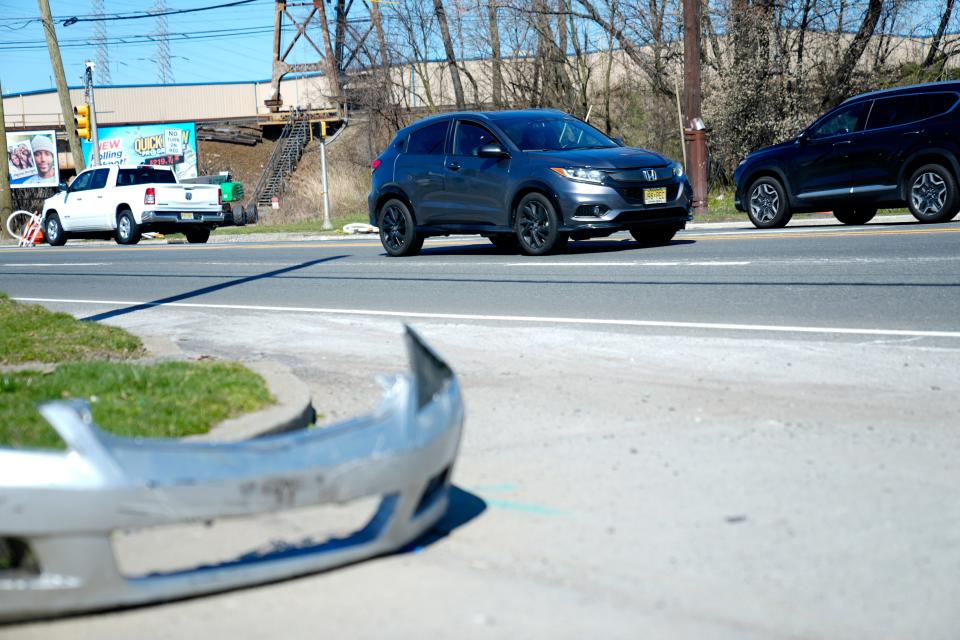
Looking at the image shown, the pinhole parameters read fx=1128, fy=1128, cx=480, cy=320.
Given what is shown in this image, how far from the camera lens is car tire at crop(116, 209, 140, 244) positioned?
25875mm

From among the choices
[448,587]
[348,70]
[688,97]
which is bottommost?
[448,587]

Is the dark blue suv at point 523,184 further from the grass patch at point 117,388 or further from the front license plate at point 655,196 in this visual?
the grass patch at point 117,388

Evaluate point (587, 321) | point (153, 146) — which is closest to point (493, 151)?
point (587, 321)

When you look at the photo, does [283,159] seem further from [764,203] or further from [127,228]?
[764,203]

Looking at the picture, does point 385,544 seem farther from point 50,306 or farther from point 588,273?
point 50,306

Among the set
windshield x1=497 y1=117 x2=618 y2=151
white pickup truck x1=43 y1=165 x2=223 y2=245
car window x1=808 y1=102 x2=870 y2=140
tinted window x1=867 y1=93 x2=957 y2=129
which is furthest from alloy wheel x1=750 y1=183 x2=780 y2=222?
white pickup truck x1=43 y1=165 x2=223 y2=245

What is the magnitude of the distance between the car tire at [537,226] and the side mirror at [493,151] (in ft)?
2.08

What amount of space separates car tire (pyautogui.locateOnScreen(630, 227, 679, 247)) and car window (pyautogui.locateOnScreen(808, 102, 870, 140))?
3166mm

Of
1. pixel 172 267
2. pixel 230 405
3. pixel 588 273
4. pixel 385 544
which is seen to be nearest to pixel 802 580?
pixel 385 544

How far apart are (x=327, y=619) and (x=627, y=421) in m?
2.57

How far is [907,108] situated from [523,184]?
18.8 feet

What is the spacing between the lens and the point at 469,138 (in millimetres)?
15188

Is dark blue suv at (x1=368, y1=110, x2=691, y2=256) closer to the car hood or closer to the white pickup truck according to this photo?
the car hood

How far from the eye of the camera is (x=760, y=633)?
305 cm
